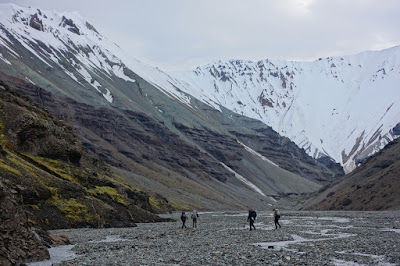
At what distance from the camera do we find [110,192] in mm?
62906

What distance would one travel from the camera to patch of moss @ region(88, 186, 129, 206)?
5908cm

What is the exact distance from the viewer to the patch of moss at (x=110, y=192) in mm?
59084

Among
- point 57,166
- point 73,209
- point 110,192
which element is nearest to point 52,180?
point 73,209

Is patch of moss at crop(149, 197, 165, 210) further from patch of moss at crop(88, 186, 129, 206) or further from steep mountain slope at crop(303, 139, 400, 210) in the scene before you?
steep mountain slope at crop(303, 139, 400, 210)

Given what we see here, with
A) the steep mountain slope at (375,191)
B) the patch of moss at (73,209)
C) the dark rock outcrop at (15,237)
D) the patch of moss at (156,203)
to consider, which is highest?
the steep mountain slope at (375,191)

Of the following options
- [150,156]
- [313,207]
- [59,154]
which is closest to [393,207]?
[313,207]

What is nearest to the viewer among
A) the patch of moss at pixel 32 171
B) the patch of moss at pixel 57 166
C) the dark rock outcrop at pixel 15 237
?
the dark rock outcrop at pixel 15 237

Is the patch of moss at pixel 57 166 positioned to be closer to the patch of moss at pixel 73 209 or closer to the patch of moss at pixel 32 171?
the patch of moss at pixel 32 171

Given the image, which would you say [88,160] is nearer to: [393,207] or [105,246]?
[105,246]

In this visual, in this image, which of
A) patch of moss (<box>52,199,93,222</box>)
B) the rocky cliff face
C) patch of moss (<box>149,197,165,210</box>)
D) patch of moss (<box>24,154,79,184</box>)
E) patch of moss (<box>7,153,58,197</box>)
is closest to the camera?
the rocky cliff face

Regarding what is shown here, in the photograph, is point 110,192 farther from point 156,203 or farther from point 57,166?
point 156,203

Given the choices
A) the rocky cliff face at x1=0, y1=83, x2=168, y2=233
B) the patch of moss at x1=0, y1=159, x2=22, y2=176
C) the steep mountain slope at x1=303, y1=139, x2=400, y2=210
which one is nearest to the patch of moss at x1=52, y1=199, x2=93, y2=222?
the rocky cliff face at x1=0, y1=83, x2=168, y2=233

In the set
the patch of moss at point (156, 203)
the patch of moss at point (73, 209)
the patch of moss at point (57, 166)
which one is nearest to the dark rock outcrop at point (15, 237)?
the patch of moss at point (73, 209)

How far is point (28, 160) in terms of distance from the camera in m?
54.2
